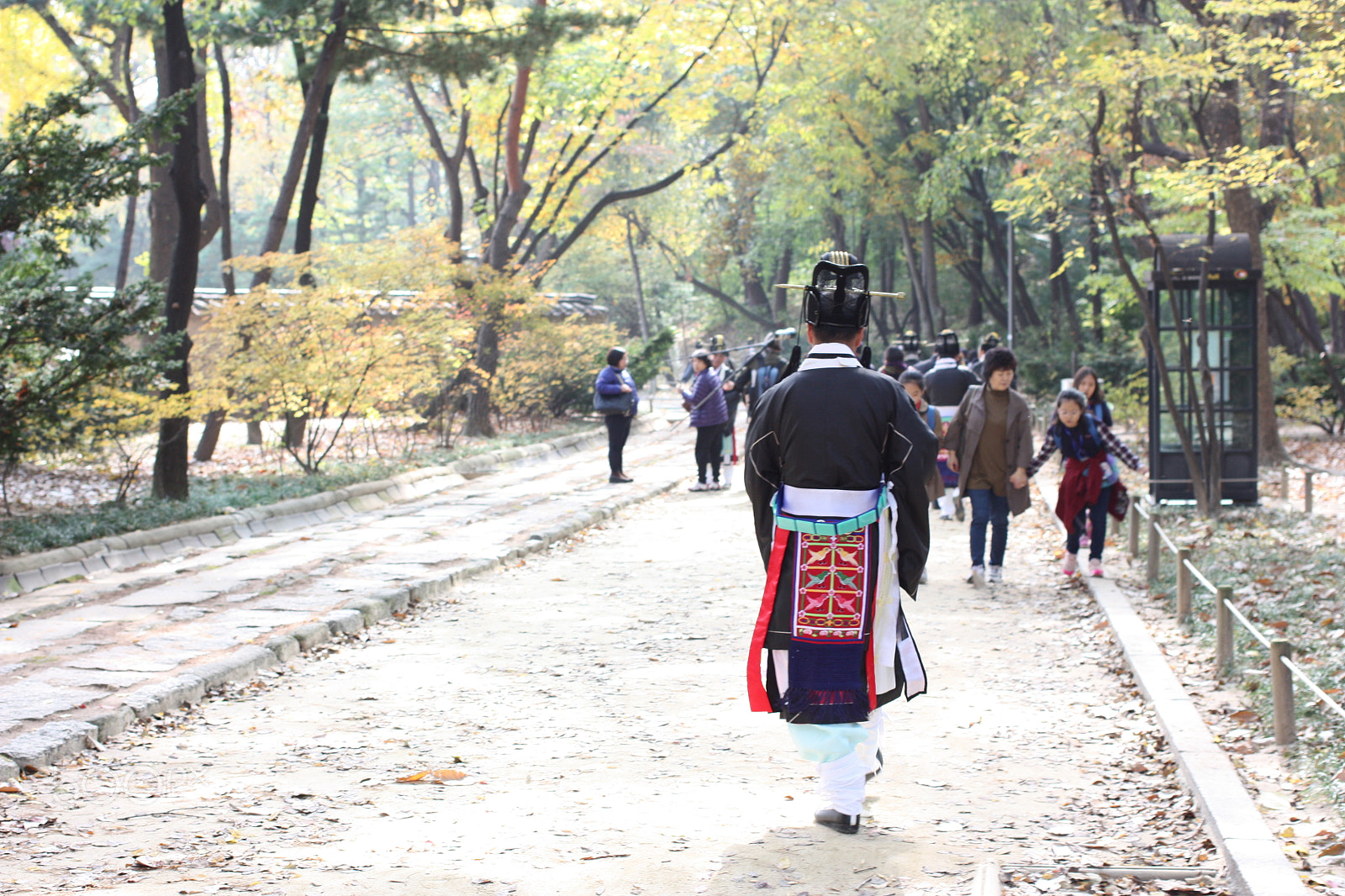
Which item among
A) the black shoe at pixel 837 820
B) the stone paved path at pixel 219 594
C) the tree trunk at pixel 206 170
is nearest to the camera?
the black shoe at pixel 837 820

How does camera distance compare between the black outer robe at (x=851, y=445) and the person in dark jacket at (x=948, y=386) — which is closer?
the black outer robe at (x=851, y=445)

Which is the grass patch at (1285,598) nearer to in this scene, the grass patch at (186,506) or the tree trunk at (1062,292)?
the grass patch at (186,506)

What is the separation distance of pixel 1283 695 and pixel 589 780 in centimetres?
305

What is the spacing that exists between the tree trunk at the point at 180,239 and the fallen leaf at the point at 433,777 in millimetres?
8058

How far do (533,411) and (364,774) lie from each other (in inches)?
805

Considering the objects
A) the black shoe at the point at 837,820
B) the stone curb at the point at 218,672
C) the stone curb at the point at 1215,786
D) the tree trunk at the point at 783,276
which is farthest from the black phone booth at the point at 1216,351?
the tree trunk at the point at 783,276

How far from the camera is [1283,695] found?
5.41m

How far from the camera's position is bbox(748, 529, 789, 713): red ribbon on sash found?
15.6 feet

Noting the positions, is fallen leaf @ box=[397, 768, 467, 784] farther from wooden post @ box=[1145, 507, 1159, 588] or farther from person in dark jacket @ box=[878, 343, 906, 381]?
person in dark jacket @ box=[878, 343, 906, 381]

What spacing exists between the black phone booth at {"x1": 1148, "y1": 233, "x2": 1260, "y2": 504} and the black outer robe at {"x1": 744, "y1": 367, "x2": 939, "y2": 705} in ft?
29.5

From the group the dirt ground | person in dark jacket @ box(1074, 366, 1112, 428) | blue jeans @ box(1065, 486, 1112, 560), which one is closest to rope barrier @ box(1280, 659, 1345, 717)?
the dirt ground

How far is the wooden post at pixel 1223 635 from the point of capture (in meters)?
6.76

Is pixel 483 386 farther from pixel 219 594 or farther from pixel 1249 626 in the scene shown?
pixel 1249 626

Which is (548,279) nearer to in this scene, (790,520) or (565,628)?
(565,628)
